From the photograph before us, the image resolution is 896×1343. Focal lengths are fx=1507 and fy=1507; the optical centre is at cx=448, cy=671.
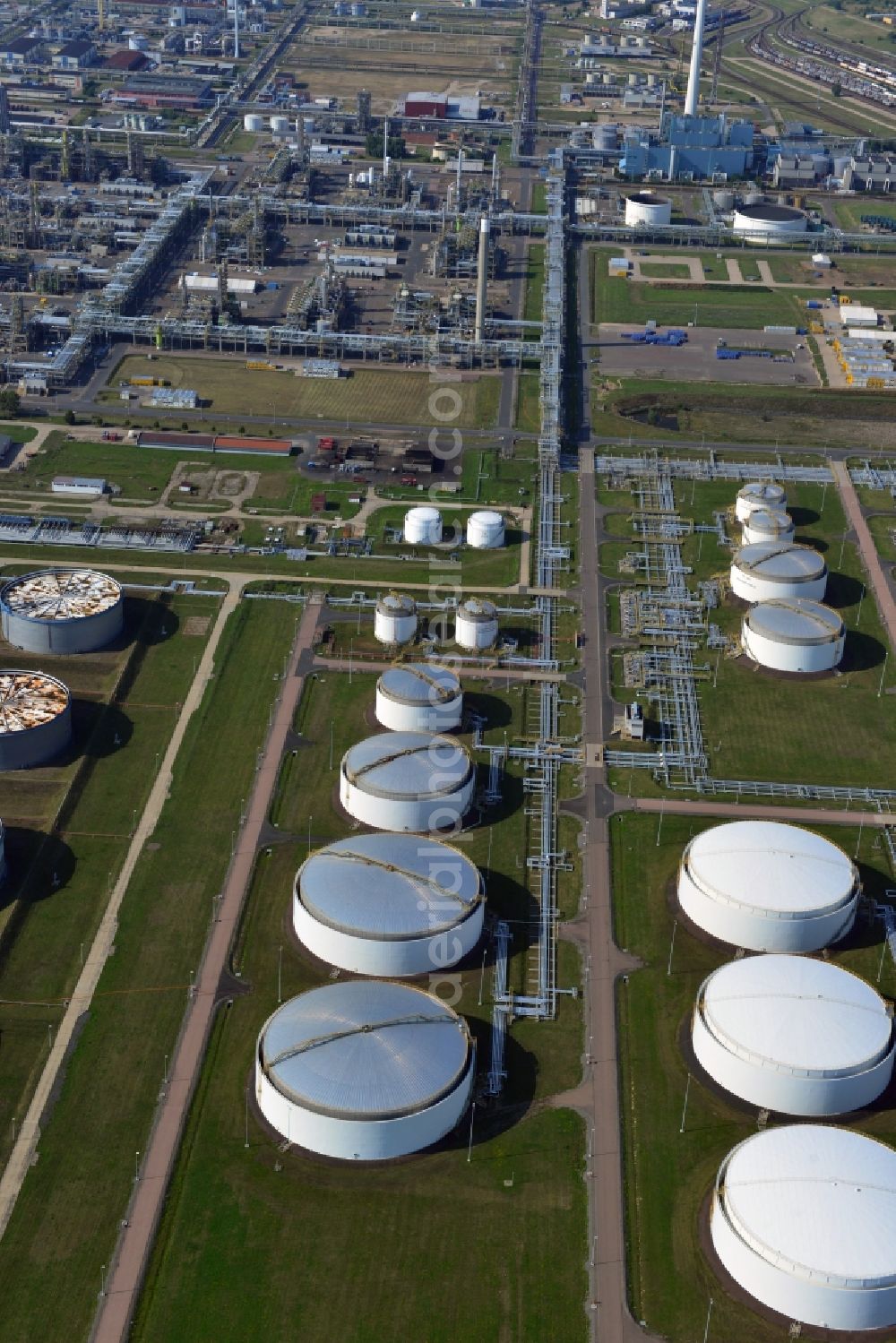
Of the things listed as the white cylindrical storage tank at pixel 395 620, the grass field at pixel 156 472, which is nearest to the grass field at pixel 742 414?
the grass field at pixel 156 472

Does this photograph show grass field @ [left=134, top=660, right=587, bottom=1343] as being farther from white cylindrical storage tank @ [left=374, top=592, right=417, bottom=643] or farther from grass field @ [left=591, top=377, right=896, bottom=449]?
grass field @ [left=591, top=377, right=896, bottom=449]

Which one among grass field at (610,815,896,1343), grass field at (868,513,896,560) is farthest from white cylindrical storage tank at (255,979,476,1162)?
grass field at (868,513,896,560)

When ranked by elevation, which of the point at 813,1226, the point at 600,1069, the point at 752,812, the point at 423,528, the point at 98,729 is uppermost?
the point at 423,528

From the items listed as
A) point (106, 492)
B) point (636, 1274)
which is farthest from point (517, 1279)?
point (106, 492)

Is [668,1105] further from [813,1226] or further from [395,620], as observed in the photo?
[395,620]

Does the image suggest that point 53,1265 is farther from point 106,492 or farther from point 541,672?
point 106,492

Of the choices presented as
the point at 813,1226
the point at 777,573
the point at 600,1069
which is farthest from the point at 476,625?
the point at 813,1226
